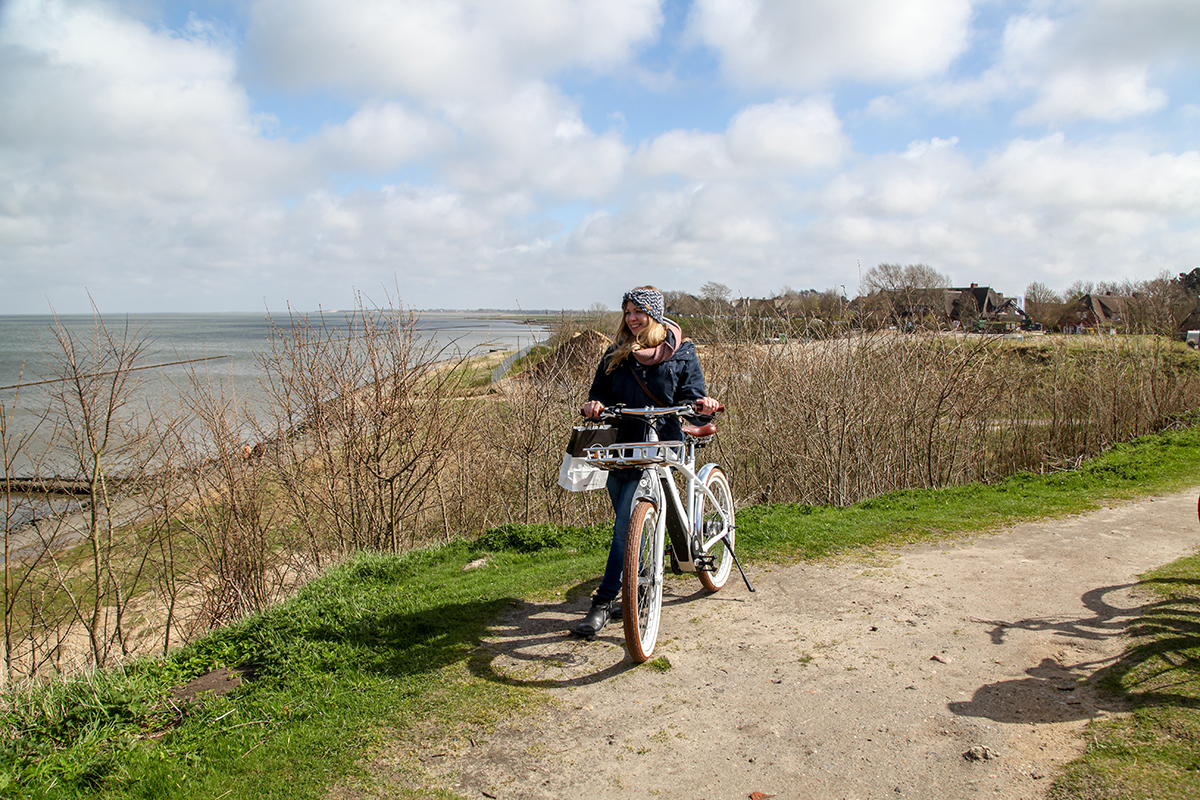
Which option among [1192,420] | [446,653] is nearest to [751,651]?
[446,653]

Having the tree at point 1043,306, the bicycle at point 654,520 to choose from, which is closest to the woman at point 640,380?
the bicycle at point 654,520

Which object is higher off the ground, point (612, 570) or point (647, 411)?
point (647, 411)

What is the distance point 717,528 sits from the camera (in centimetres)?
537

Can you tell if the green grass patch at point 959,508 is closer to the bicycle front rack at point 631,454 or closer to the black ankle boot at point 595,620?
the black ankle boot at point 595,620

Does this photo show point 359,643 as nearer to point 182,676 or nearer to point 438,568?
point 182,676

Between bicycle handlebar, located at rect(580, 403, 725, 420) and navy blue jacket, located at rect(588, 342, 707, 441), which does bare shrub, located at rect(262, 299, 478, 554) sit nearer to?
navy blue jacket, located at rect(588, 342, 707, 441)

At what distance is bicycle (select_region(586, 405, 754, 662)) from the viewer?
155 inches

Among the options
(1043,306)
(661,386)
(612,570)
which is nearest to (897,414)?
(661,386)

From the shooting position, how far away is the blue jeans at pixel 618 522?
427cm

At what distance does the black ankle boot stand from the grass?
0.55 meters

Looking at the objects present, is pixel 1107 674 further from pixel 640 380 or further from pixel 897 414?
pixel 897 414

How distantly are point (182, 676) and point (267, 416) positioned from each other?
6.83m

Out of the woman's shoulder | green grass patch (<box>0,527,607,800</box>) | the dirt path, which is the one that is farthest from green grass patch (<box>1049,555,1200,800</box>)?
Result: the woman's shoulder

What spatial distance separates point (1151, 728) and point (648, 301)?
3228mm
